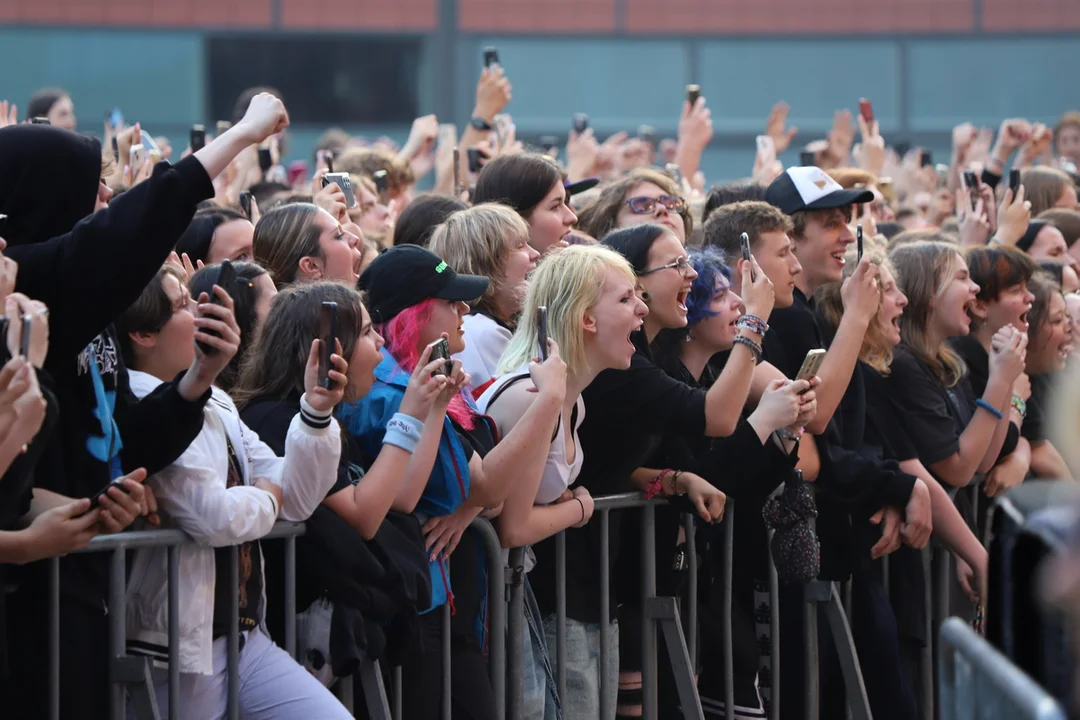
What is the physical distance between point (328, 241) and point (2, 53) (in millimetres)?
15793

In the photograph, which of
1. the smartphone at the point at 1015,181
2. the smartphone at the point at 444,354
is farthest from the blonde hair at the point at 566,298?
the smartphone at the point at 1015,181

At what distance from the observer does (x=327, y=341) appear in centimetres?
410

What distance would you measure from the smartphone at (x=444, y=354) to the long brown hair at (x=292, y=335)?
22cm

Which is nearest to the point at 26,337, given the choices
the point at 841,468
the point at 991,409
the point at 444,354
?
the point at 444,354

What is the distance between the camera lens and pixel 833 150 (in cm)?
1055

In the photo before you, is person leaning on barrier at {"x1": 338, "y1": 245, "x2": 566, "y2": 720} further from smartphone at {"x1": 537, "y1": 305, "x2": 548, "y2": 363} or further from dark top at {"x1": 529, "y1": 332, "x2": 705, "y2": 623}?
dark top at {"x1": 529, "y1": 332, "x2": 705, "y2": 623}

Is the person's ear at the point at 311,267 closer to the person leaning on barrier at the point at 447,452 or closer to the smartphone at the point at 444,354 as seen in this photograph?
the person leaning on barrier at the point at 447,452

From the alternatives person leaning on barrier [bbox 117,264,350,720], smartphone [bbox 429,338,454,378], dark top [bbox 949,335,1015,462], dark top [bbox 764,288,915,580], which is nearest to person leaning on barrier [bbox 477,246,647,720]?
smartphone [bbox 429,338,454,378]

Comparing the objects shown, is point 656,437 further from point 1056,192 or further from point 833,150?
point 833,150

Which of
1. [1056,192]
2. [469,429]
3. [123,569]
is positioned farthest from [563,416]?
[1056,192]

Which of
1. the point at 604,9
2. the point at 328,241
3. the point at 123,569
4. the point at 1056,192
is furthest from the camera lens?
the point at 604,9

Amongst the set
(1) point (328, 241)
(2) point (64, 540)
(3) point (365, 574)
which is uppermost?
(1) point (328, 241)

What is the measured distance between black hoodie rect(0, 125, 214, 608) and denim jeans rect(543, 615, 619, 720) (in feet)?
5.51

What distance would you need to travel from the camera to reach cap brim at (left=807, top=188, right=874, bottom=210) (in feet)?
20.7
